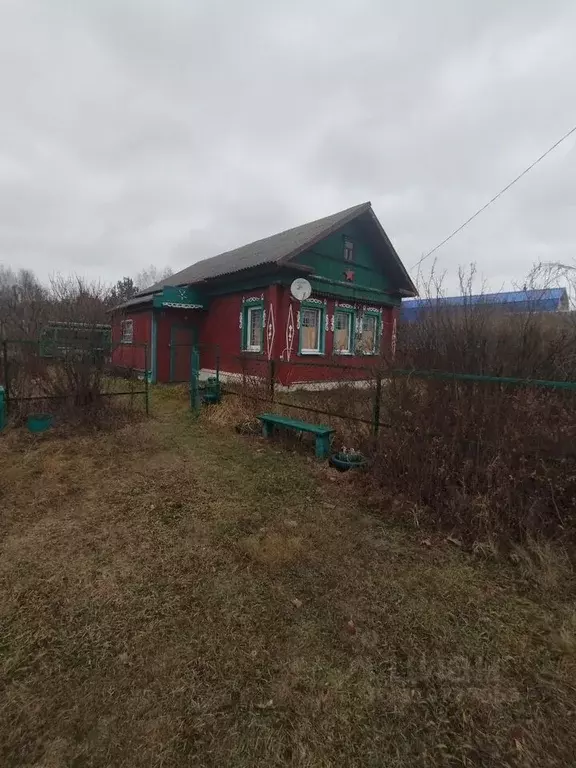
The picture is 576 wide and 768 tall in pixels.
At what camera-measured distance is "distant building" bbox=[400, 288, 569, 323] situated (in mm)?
3459

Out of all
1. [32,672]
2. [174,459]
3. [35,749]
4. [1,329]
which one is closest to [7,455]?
[174,459]

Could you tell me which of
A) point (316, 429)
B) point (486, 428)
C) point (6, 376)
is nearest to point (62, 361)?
point (6, 376)

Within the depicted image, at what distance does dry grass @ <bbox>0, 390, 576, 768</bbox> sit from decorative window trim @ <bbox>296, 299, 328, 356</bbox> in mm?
7660

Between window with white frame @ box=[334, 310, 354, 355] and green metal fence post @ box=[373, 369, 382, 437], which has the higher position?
window with white frame @ box=[334, 310, 354, 355]

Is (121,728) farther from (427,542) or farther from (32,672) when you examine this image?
(427,542)

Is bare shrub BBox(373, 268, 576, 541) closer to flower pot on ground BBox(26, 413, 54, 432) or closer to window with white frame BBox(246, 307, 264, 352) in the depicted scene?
flower pot on ground BBox(26, 413, 54, 432)

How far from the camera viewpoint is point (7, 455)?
212 inches

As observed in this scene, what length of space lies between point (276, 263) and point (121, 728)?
9.16 metres

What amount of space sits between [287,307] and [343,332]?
2966 millimetres

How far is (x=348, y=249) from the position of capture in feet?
40.1

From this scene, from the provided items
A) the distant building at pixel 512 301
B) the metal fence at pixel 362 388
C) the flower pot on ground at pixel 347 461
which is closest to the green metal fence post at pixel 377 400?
the metal fence at pixel 362 388

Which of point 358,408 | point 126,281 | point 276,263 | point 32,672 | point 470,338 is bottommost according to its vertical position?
point 32,672

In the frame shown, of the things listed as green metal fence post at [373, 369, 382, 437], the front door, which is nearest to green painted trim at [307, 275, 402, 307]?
the front door

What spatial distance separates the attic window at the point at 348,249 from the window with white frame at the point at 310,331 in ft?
7.28
